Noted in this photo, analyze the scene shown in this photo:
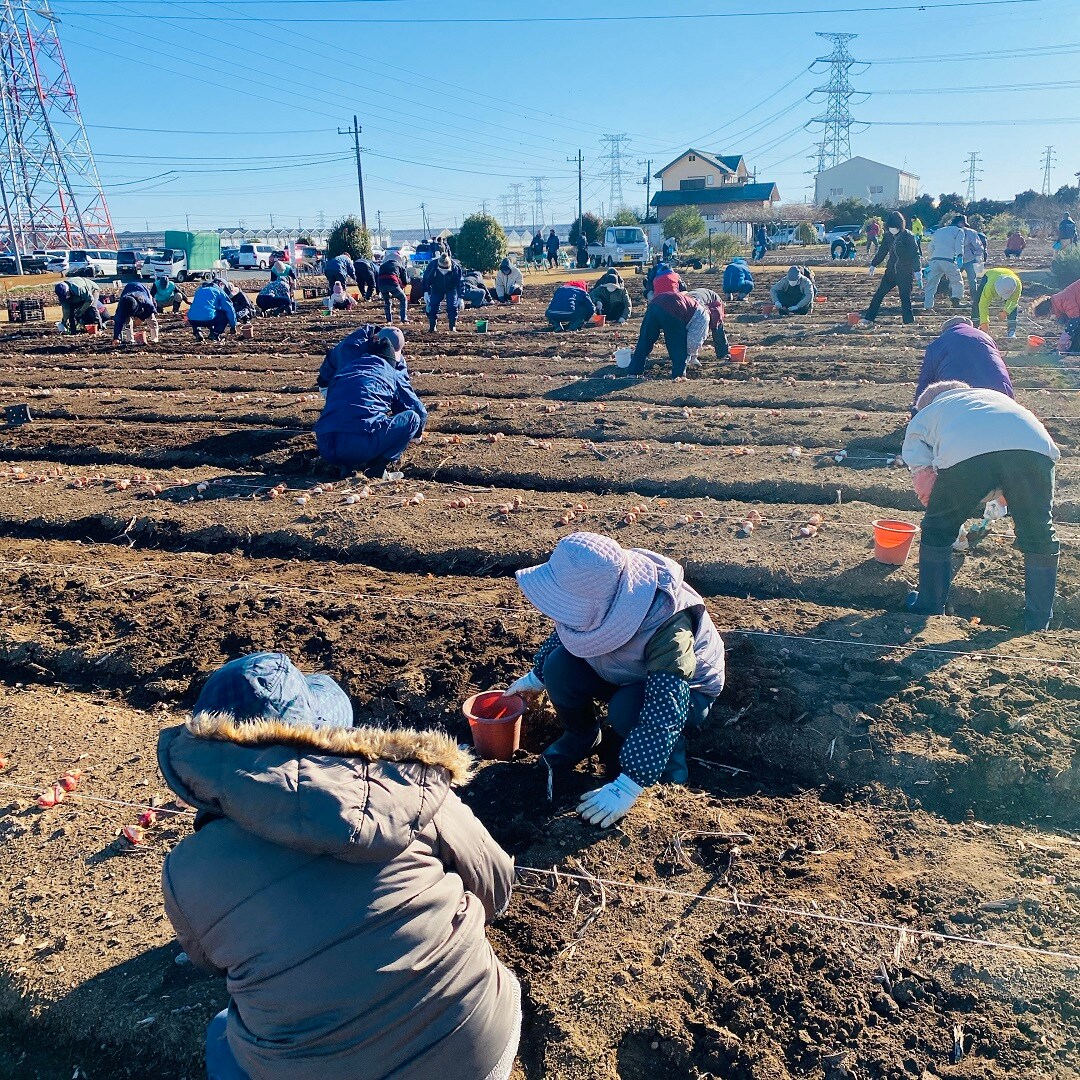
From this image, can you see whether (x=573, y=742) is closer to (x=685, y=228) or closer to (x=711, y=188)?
(x=685, y=228)

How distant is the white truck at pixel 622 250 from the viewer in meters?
39.1

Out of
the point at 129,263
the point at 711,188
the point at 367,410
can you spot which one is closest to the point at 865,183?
the point at 711,188

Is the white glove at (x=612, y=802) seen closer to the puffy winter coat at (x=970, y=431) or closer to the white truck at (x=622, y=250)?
the puffy winter coat at (x=970, y=431)

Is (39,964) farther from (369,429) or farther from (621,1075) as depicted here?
(369,429)

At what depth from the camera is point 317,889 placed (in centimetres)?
178

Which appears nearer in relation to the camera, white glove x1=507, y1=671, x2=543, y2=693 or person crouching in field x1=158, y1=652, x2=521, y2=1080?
person crouching in field x1=158, y1=652, x2=521, y2=1080

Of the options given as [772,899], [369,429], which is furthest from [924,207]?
[772,899]

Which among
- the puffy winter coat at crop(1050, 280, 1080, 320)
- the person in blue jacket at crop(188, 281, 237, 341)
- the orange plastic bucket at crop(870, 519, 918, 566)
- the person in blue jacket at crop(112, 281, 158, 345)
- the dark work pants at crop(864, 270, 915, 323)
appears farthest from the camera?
the person in blue jacket at crop(188, 281, 237, 341)

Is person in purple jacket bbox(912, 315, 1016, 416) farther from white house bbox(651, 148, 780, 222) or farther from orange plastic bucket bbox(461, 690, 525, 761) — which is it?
white house bbox(651, 148, 780, 222)

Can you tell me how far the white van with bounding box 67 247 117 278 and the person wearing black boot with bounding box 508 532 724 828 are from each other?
36.4m

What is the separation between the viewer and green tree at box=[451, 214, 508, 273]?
31.1 metres

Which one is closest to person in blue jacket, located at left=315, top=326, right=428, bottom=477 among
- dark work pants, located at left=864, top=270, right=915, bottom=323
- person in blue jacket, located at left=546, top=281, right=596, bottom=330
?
person in blue jacket, located at left=546, top=281, right=596, bottom=330

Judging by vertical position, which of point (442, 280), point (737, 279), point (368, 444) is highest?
point (442, 280)

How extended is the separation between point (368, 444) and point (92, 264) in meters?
36.1
